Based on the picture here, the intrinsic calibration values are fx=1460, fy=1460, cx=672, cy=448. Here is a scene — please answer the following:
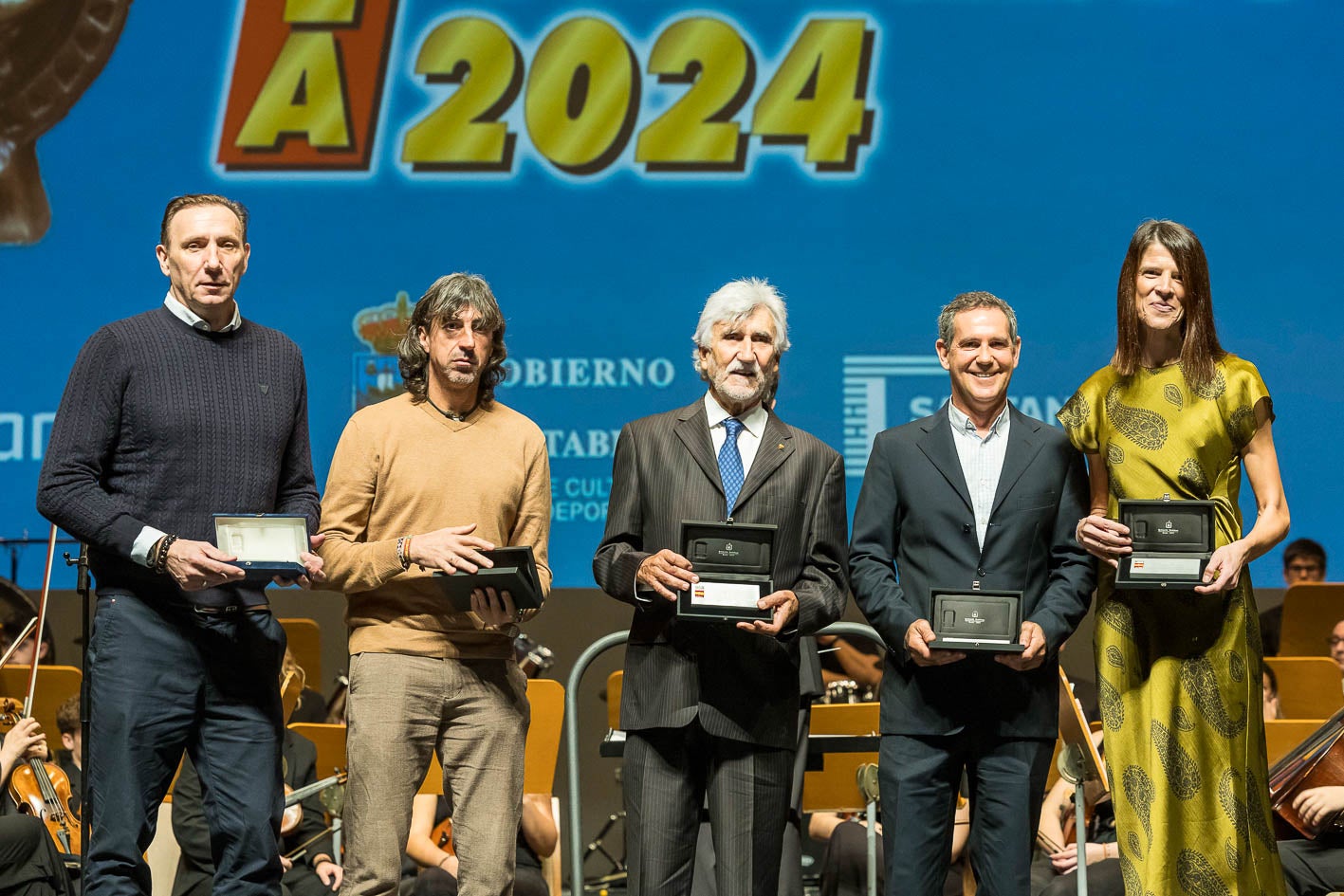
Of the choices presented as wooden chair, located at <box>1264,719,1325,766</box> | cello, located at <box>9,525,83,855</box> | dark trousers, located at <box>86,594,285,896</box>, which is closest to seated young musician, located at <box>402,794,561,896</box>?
cello, located at <box>9,525,83,855</box>

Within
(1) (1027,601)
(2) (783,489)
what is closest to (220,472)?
(2) (783,489)

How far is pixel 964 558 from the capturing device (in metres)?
3.37

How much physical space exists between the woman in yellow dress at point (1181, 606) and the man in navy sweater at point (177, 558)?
1.85 metres

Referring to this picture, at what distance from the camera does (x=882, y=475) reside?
3.50 meters

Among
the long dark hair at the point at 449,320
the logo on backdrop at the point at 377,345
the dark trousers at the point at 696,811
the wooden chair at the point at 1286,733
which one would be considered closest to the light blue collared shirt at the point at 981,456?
the dark trousers at the point at 696,811

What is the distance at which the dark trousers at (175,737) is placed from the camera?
3.04m

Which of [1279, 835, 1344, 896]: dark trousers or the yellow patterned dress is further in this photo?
[1279, 835, 1344, 896]: dark trousers

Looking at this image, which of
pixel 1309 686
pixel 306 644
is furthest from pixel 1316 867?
pixel 306 644

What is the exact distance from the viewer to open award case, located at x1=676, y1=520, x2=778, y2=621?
3.20 m

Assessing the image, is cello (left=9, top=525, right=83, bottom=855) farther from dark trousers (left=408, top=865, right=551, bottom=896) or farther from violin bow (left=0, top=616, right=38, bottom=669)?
dark trousers (left=408, top=865, right=551, bottom=896)

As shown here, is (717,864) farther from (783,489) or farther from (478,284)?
(478,284)

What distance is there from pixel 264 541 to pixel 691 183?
14.1 ft

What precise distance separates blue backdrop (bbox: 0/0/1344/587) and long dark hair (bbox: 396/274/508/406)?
3223 millimetres

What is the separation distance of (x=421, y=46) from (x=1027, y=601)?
467 centimetres
